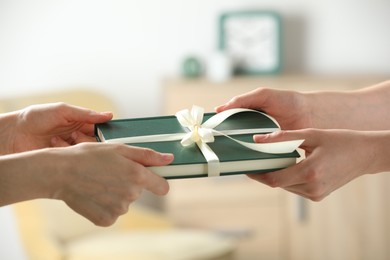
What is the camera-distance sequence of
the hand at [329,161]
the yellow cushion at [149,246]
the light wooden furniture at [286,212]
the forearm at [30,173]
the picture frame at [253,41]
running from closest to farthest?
the forearm at [30,173] < the hand at [329,161] < the yellow cushion at [149,246] < the light wooden furniture at [286,212] < the picture frame at [253,41]

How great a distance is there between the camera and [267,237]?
3557mm

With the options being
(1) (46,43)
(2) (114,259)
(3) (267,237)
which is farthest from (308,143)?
(1) (46,43)

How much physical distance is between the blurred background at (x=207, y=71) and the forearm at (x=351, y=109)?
1.41 metres

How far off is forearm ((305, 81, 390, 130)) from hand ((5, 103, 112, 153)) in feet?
1.58

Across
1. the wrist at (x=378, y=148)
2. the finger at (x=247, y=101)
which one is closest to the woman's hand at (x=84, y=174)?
the finger at (x=247, y=101)

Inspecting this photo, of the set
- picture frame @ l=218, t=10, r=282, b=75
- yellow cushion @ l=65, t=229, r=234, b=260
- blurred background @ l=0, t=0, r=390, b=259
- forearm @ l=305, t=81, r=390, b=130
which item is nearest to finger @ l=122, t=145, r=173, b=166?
forearm @ l=305, t=81, r=390, b=130

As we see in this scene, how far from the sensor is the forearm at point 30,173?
1.53 meters

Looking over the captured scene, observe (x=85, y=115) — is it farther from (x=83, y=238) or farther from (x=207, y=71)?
A: (x=207, y=71)

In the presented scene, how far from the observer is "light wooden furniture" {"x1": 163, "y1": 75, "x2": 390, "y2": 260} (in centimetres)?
347

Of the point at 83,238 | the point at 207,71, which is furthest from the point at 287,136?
the point at 207,71

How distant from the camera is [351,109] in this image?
2.00m

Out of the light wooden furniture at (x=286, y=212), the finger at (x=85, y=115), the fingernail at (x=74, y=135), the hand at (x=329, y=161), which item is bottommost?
the light wooden furniture at (x=286, y=212)

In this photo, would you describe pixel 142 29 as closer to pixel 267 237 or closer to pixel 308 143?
pixel 267 237

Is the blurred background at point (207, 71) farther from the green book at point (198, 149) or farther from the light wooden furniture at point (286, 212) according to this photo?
the green book at point (198, 149)
